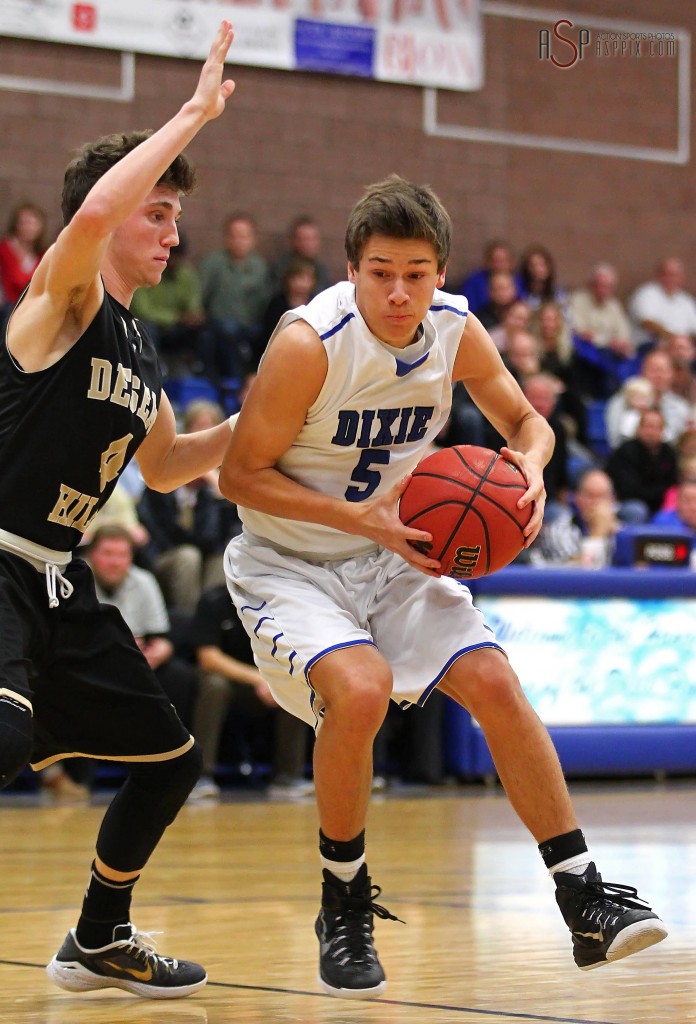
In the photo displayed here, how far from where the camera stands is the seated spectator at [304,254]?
41.9ft

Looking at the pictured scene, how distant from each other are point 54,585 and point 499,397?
129 centimetres

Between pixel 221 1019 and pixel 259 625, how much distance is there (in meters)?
A: 0.93

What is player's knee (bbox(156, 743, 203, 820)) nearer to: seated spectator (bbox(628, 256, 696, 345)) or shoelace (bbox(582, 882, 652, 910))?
shoelace (bbox(582, 882, 652, 910))

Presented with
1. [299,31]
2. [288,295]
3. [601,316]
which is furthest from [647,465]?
[299,31]

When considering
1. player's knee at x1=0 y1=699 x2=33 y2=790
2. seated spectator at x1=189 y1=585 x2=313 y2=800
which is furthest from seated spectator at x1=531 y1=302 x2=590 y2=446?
player's knee at x1=0 y1=699 x2=33 y2=790

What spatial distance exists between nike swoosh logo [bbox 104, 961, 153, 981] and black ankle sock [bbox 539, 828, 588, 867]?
38.0 inches

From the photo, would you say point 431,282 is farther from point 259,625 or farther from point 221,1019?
point 221,1019

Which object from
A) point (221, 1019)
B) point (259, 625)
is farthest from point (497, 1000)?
point (259, 625)

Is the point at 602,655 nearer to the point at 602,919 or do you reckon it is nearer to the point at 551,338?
the point at 551,338

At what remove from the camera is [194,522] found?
9164mm

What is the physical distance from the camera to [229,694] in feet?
27.8

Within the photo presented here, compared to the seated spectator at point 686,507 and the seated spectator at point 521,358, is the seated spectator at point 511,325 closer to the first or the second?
the seated spectator at point 521,358

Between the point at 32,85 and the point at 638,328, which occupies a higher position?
the point at 32,85

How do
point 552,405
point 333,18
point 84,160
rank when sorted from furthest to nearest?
point 333,18 → point 552,405 → point 84,160
